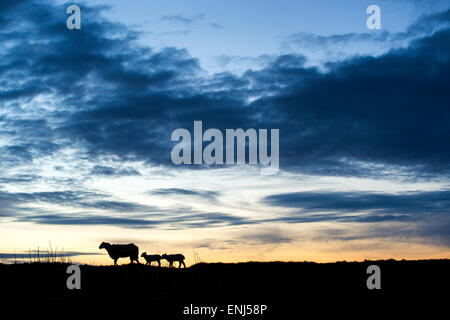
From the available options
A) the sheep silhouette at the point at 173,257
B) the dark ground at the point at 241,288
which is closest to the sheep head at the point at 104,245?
the dark ground at the point at 241,288

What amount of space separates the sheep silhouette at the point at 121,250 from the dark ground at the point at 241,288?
5230mm


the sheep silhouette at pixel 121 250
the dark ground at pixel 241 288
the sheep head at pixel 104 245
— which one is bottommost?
the dark ground at pixel 241 288

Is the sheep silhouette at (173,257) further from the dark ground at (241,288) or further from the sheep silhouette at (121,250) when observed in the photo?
the dark ground at (241,288)

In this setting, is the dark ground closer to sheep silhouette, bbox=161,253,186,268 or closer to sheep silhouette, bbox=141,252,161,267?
sheep silhouette, bbox=141,252,161,267

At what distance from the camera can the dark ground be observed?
18297 millimetres

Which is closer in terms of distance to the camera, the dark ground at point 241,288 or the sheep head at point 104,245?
the dark ground at point 241,288

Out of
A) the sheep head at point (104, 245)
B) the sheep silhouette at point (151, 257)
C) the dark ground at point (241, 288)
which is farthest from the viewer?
the sheep silhouette at point (151, 257)

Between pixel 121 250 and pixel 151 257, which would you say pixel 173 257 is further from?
pixel 121 250

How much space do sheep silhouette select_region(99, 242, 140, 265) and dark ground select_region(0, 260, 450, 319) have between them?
206 inches

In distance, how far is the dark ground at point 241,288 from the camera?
18297mm
